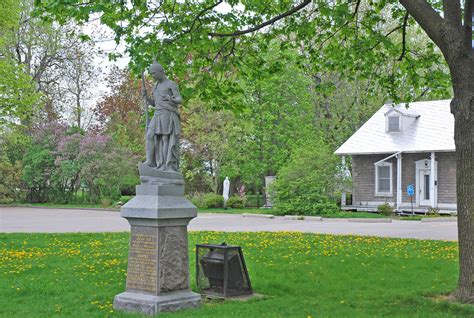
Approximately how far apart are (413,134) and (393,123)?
5.71 ft

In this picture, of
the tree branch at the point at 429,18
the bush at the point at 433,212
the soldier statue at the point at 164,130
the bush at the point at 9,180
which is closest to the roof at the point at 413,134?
the bush at the point at 433,212

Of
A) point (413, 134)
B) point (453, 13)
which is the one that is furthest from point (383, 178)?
point (453, 13)

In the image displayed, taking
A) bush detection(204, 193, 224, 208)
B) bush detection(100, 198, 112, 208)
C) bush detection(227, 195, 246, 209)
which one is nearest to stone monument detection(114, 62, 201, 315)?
bush detection(204, 193, 224, 208)

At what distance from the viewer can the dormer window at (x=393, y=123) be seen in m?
36.8

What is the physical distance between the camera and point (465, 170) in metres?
9.23

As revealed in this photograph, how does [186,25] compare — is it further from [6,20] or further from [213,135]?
[213,135]

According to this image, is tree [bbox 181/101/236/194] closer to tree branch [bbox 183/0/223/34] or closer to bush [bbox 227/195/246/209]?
bush [bbox 227/195/246/209]

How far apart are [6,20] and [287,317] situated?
74.0ft

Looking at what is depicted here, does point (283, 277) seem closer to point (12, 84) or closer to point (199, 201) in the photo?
point (12, 84)

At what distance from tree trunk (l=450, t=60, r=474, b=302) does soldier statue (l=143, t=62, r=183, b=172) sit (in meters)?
4.17

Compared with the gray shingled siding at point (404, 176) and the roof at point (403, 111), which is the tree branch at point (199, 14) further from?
the roof at point (403, 111)

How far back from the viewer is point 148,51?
37.8 ft

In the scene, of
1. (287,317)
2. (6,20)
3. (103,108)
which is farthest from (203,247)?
(103,108)

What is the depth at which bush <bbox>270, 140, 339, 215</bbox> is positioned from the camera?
3178 cm
